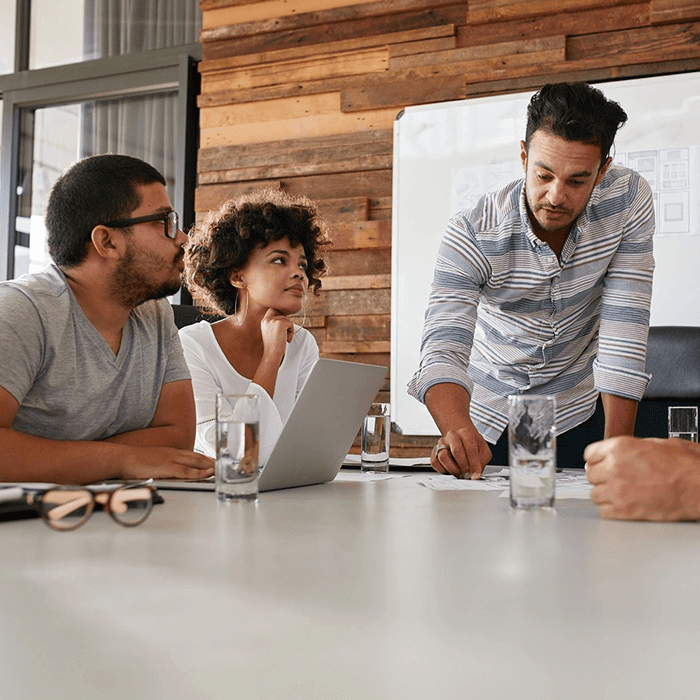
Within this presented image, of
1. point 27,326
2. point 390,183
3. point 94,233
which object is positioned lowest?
point 27,326

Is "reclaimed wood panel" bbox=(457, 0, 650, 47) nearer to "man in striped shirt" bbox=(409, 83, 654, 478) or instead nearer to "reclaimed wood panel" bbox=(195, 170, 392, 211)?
"reclaimed wood panel" bbox=(195, 170, 392, 211)

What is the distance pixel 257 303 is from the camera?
7.39ft

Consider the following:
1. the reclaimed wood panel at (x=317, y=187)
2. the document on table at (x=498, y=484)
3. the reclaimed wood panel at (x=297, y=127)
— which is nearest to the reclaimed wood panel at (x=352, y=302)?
the reclaimed wood panel at (x=317, y=187)

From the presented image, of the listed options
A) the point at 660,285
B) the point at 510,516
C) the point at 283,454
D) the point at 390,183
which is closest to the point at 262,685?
the point at 510,516

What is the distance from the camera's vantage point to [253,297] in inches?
89.2

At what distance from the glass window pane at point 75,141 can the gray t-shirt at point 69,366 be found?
8.26 ft

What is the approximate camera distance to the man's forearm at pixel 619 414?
5.70 ft

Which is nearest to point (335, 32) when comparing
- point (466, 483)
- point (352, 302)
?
point (352, 302)

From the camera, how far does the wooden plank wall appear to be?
3102 mm

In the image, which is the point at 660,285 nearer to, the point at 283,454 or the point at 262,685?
the point at 283,454

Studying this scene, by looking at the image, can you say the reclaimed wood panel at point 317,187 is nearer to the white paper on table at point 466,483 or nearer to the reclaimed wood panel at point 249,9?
the reclaimed wood panel at point 249,9

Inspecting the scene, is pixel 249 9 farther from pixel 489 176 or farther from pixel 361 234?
pixel 489 176

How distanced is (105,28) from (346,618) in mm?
4307

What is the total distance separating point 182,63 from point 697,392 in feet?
9.67
